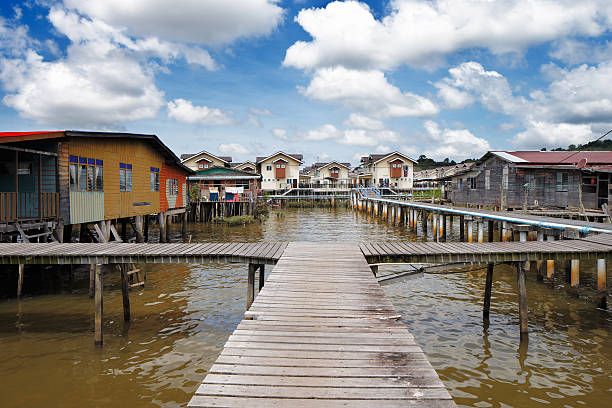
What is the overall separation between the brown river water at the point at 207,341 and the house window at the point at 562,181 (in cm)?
1347

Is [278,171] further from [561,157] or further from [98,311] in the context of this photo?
[98,311]

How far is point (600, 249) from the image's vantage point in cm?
947

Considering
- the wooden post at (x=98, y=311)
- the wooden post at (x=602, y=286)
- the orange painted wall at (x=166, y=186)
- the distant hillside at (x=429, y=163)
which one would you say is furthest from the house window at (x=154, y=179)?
the distant hillside at (x=429, y=163)

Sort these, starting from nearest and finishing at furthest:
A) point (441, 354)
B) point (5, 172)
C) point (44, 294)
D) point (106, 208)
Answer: point (441, 354) < point (44, 294) < point (5, 172) < point (106, 208)

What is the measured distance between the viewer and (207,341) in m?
8.58

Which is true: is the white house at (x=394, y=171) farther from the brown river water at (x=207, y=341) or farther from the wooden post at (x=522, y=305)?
the wooden post at (x=522, y=305)

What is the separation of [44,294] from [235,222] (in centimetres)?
1922

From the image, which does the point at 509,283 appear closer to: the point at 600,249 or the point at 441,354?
the point at 600,249

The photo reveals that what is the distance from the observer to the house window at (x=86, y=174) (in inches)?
532

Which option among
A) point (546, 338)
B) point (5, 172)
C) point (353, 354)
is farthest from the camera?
point (5, 172)

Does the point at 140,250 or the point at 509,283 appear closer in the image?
the point at 140,250

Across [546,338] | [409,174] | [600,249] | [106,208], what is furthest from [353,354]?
[409,174]

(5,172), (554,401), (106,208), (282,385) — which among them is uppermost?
(5,172)

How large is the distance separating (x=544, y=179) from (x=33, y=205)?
28.3 meters
